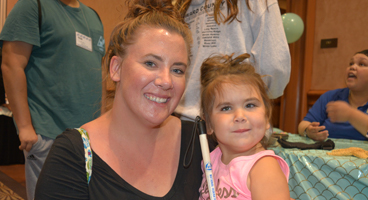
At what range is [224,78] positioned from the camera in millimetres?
1165

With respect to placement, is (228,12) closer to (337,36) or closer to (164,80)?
(164,80)

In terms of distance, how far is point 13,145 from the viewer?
4062mm

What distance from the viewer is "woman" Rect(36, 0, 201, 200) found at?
0.91m

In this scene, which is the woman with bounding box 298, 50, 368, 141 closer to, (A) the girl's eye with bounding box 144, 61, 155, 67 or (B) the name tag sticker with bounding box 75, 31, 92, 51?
(A) the girl's eye with bounding box 144, 61, 155, 67

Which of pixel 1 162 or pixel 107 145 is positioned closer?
pixel 107 145

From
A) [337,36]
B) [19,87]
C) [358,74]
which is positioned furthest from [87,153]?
[337,36]

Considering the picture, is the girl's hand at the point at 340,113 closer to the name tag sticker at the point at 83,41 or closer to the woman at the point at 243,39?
the woman at the point at 243,39

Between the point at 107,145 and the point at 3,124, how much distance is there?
3.64m

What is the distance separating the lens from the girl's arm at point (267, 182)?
87 centimetres

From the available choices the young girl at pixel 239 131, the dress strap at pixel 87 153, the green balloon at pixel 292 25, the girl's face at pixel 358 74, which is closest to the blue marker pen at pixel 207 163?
the young girl at pixel 239 131

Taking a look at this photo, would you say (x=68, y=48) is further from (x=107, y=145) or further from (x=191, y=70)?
(x=107, y=145)

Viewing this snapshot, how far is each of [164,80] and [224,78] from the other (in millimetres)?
295

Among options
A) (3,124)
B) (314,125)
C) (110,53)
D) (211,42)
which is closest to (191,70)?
(211,42)

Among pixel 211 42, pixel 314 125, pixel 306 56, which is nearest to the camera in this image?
pixel 211 42
